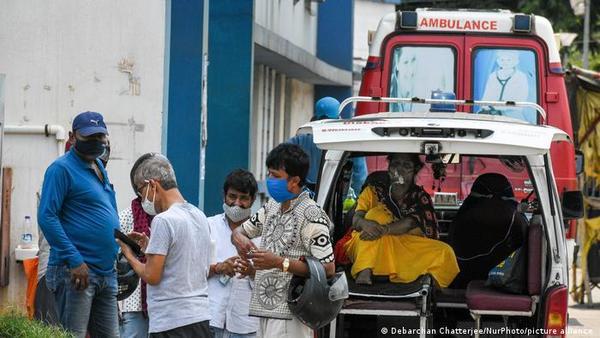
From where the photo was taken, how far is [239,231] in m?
7.81

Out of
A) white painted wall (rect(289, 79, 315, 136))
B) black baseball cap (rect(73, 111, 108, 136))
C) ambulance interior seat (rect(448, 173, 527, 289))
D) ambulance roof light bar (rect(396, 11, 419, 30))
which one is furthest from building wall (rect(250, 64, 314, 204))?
black baseball cap (rect(73, 111, 108, 136))

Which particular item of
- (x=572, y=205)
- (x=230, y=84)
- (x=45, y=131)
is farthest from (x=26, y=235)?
(x=230, y=84)

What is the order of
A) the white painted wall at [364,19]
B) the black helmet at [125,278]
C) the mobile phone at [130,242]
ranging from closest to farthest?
the mobile phone at [130,242] → the black helmet at [125,278] → the white painted wall at [364,19]

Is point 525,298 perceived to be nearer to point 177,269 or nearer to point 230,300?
point 230,300

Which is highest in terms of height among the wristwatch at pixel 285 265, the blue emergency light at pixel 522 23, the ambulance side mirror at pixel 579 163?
the blue emergency light at pixel 522 23

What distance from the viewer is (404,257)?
8516mm

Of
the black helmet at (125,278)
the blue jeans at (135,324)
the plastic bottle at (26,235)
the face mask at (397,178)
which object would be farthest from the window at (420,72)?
the black helmet at (125,278)

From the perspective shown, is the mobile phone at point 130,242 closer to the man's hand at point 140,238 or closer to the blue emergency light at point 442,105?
the man's hand at point 140,238

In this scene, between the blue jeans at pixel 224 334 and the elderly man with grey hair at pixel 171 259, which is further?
the blue jeans at pixel 224 334

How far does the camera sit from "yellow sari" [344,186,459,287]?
8.45 metres

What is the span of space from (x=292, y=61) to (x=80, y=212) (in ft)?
43.1

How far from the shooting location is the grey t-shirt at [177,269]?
23.9 feet

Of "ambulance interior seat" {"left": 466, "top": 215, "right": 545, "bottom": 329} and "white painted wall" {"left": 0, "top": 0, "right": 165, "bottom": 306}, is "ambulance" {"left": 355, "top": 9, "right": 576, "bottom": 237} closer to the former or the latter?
"white painted wall" {"left": 0, "top": 0, "right": 165, "bottom": 306}

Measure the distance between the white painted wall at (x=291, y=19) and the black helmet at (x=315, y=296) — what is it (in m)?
11.8
